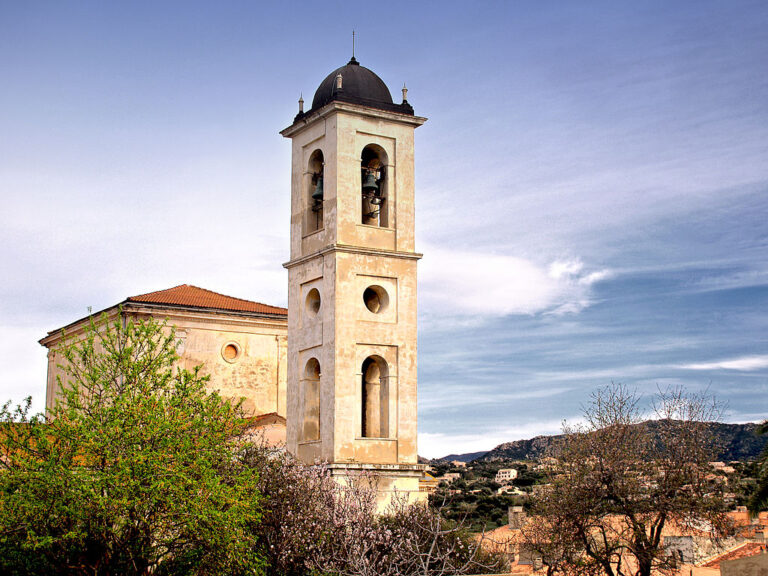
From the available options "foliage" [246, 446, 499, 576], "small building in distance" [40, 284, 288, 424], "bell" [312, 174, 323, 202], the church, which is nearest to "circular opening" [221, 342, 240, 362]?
"small building in distance" [40, 284, 288, 424]

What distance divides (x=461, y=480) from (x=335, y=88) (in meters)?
26.3

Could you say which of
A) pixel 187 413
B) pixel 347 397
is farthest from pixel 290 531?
pixel 347 397

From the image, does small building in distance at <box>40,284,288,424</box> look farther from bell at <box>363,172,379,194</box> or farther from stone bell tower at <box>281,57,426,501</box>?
bell at <box>363,172,379,194</box>

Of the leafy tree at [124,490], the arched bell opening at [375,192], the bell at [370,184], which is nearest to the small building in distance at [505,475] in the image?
the arched bell opening at [375,192]

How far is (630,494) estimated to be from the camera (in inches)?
938

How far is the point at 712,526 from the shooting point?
2444 cm

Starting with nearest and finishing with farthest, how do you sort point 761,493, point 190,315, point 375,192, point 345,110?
point 761,493 < point 345,110 < point 375,192 < point 190,315

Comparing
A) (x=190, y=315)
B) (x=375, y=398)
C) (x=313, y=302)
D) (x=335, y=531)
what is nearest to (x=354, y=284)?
(x=313, y=302)

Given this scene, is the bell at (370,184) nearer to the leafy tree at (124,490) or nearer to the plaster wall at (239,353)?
the plaster wall at (239,353)

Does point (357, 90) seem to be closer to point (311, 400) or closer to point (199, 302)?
point (311, 400)

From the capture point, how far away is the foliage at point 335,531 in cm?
2184

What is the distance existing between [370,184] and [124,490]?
1310 cm

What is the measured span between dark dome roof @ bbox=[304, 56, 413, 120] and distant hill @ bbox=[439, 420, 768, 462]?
34.2ft

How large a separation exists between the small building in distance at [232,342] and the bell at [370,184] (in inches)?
361
